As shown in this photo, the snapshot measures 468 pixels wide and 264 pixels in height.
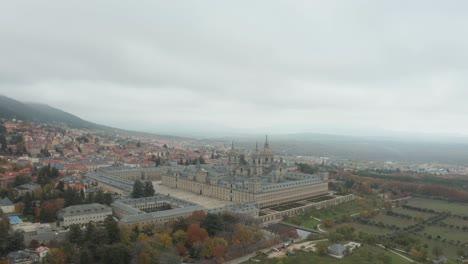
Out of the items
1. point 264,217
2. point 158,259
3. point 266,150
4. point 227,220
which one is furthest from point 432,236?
point 266,150

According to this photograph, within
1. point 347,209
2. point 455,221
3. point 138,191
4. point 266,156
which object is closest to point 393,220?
point 347,209

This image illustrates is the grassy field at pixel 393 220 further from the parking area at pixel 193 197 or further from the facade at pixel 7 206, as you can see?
the facade at pixel 7 206

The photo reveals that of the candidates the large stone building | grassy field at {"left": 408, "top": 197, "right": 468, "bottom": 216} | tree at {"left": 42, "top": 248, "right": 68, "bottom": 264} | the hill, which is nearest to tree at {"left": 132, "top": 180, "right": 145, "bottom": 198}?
the large stone building

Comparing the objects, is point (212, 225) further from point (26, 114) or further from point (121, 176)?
point (26, 114)

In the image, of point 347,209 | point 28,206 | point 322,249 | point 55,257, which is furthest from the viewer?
point 347,209

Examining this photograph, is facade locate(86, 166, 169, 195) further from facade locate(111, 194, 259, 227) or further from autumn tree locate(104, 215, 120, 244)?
autumn tree locate(104, 215, 120, 244)

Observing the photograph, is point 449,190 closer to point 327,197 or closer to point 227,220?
point 327,197
